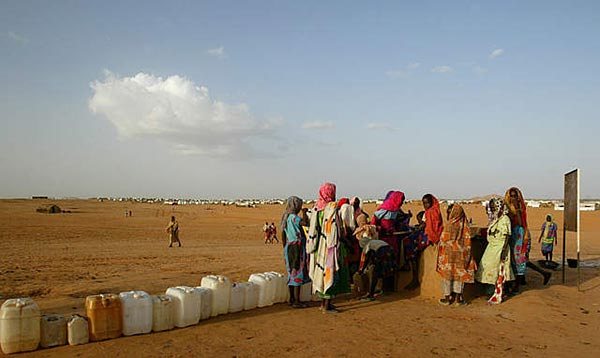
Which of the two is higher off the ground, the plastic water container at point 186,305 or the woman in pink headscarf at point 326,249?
the woman in pink headscarf at point 326,249

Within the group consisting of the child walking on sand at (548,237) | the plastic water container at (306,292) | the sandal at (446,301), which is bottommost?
the sandal at (446,301)

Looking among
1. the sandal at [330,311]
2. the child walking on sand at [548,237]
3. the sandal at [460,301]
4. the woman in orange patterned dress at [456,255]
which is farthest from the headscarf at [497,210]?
the child walking on sand at [548,237]

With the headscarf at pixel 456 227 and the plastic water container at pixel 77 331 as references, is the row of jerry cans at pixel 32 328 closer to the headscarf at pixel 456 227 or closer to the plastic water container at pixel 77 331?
the plastic water container at pixel 77 331

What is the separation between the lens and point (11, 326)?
523 centimetres

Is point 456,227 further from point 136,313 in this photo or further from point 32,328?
point 32,328

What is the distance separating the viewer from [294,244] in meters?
7.58

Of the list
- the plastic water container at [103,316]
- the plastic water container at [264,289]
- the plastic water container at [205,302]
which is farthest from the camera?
the plastic water container at [264,289]

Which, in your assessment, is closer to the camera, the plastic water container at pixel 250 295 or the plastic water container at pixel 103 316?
the plastic water container at pixel 103 316

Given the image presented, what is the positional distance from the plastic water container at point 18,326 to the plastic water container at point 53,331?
0.30ft

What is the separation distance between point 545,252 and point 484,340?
377 inches

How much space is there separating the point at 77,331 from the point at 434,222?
616 centimetres

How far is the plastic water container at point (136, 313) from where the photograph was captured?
19.5 ft

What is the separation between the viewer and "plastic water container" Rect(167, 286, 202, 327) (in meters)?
6.39

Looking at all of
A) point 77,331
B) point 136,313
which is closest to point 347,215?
point 136,313
